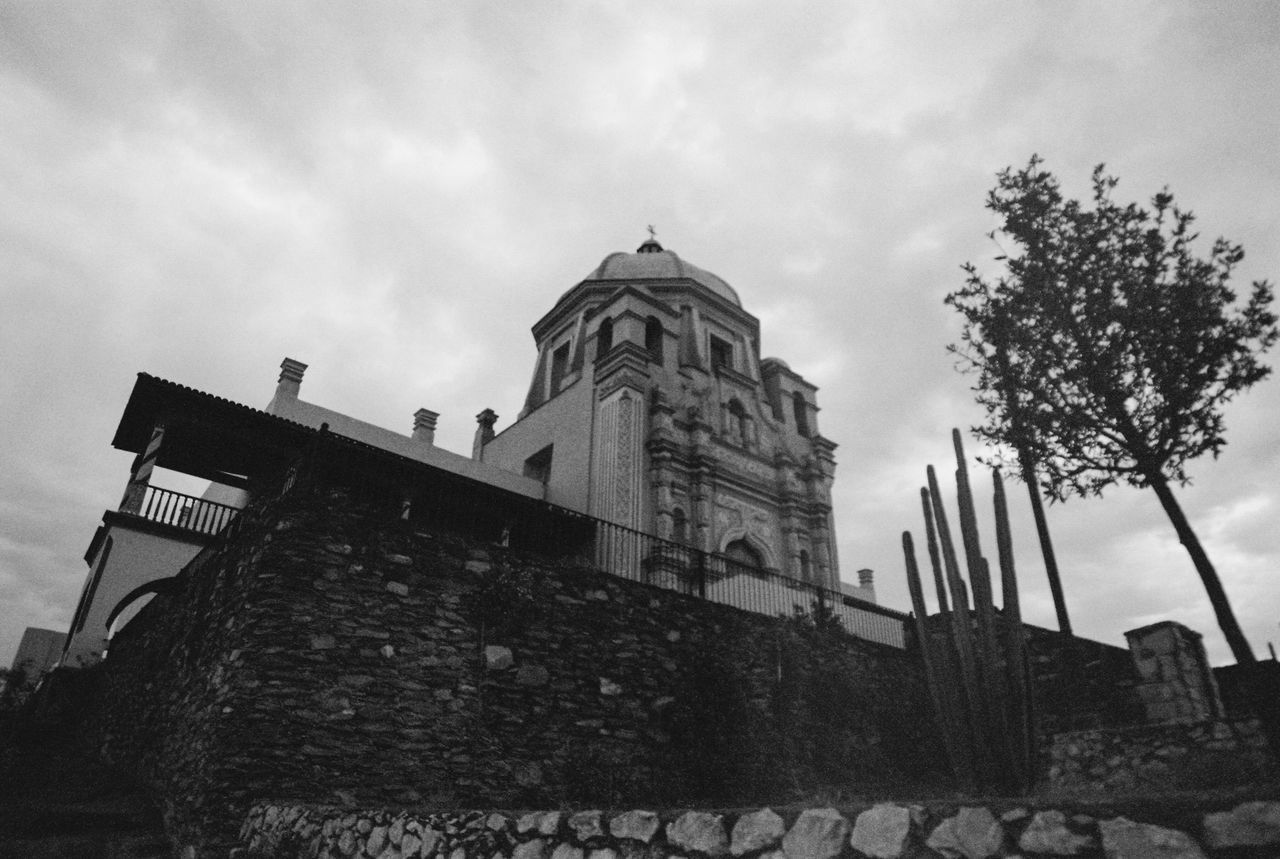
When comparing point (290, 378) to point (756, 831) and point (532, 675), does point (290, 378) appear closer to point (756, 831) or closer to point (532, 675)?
point (532, 675)

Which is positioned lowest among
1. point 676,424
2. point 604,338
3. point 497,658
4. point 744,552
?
point 497,658

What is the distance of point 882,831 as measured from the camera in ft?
7.07

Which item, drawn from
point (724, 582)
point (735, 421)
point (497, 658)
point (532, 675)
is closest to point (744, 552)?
point (735, 421)

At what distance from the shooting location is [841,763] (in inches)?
413

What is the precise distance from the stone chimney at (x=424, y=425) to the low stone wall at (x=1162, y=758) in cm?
1745

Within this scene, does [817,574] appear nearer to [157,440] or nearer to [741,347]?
[741,347]

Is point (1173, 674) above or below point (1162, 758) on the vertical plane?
above

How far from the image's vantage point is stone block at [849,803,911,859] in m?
2.11

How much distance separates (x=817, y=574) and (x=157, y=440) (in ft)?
55.4

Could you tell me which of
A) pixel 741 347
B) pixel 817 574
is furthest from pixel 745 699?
pixel 741 347

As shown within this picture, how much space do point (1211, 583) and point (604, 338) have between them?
54.5 ft

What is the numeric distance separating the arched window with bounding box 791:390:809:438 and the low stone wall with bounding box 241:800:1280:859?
69.8 feet

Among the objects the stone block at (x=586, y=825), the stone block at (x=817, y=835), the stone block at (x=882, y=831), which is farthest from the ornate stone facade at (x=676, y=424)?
the stone block at (x=882, y=831)

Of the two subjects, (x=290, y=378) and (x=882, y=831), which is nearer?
(x=882, y=831)
